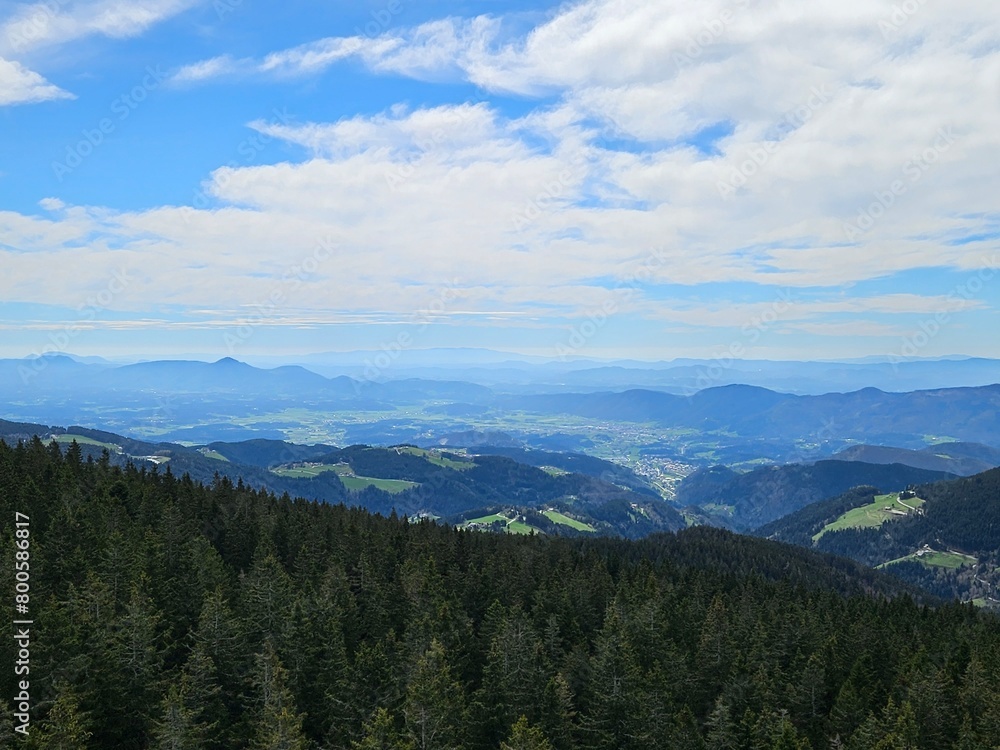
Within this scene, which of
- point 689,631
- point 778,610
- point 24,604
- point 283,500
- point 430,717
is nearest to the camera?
point 430,717

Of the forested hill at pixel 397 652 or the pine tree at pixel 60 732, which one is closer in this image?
the pine tree at pixel 60 732

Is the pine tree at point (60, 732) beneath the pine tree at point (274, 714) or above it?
above

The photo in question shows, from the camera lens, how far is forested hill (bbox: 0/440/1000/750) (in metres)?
40.6

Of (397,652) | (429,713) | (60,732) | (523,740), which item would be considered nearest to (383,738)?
(429,713)

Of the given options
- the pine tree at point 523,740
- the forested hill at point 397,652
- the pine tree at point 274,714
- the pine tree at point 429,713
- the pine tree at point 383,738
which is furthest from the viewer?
the forested hill at point 397,652

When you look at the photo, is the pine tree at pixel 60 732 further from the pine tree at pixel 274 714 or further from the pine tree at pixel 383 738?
the pine tree at pixel 383 738

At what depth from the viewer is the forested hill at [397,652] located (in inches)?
Result: 1597

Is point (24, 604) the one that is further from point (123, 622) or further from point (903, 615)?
point (903, 615)

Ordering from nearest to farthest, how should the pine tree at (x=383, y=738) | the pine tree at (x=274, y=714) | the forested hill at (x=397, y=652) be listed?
the pine tree at (x=274, y=714)
the pine tree at (x=383, y=738)
the forested hill at (x=397, y=652)

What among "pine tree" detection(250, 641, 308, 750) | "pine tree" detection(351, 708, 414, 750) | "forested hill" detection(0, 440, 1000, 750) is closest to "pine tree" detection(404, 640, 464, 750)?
"forested hill" detection(0, 440, 1000, 750)

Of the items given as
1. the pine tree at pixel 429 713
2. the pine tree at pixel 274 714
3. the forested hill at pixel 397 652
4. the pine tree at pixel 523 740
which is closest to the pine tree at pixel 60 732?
the forested hill at pixel 397 652

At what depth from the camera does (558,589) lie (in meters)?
80.2

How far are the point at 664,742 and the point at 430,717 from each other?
2023 cm

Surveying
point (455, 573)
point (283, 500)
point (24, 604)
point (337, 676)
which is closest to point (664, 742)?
point (337, 676)
